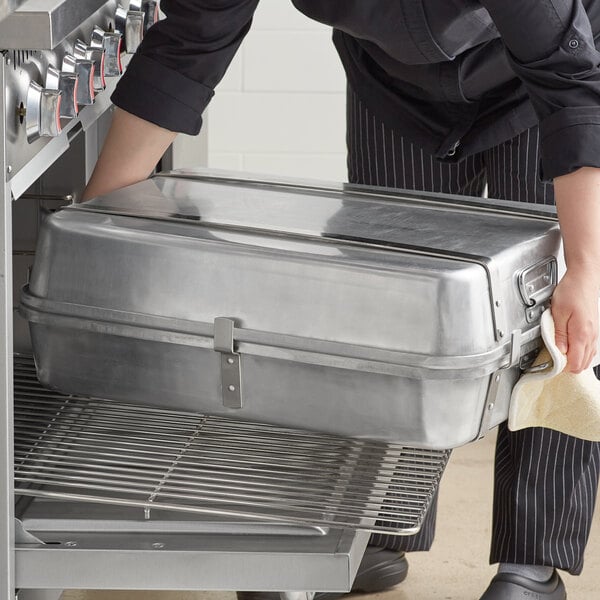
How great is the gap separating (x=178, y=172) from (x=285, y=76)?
109 centimetres

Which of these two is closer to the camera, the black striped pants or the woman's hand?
the woman's hand

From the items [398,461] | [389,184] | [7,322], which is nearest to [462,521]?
[389,184]

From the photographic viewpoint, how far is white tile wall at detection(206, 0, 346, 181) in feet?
7.95

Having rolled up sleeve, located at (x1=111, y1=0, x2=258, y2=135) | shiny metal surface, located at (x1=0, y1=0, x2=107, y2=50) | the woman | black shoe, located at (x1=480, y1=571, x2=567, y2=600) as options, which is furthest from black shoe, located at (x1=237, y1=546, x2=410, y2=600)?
shiny metal surface, located at (x1=0, y1=0, x2=107, y2=50)

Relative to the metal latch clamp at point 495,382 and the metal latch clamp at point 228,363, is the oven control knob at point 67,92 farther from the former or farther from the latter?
the metal latch clamp at point 495,382

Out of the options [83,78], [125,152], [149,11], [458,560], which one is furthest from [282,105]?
[83,78]

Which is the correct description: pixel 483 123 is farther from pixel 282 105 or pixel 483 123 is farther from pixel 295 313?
pixel 282 105

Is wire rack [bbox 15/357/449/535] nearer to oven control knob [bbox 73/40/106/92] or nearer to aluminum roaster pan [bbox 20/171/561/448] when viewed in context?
aluminum roaster pan [bbox 20/171/561/448]

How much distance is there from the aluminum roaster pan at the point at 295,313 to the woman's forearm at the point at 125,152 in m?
0.12

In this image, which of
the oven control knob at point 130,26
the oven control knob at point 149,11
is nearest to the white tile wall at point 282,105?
the oven control knob at point 149,11

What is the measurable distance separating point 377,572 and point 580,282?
85 centimetres

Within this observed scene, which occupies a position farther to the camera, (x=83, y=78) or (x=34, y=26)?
(x=83, y=78)

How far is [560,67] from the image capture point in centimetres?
116

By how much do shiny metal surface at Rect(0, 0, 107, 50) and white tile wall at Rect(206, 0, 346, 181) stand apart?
56.4 inches
